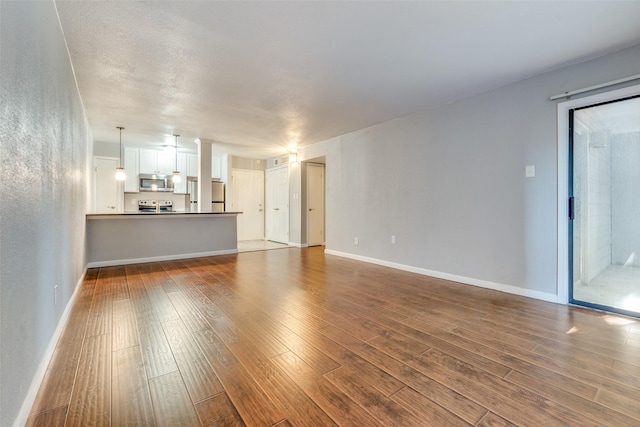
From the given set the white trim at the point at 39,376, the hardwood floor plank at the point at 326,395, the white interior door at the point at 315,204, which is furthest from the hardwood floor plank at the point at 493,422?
the white interior door at the point at 315,204

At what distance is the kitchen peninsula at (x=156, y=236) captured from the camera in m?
4.65

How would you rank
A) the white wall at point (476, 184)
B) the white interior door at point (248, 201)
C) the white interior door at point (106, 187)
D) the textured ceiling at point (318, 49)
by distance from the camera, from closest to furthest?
the textured ceiling at point (318, 49) → the white wall at point (476, 184) → the white interior door at point (106, 187) → the white interior door at point (248, 201)

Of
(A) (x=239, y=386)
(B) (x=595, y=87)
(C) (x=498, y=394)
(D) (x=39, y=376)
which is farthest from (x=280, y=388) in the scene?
(B) (x=595, y=87)

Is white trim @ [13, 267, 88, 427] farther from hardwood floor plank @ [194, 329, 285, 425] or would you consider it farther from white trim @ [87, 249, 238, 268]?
white trim @ [87, 249, 238, 268]

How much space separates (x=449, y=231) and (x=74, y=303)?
438cm

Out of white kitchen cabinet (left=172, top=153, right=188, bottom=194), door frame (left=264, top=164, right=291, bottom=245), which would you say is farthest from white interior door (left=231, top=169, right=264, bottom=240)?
white kitchen cabinet (left=172, top=153, right=188, bottom=194)

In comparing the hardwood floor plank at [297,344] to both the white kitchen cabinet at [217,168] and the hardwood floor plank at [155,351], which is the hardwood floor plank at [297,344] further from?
the white kitchen cabinet at [217,168]

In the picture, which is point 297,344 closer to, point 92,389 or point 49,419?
point 92,389

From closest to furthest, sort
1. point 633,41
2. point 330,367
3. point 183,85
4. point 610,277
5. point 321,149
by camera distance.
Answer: point 330,367 → point 633,41 → point 610,277 → point 183,85 → point 321,149

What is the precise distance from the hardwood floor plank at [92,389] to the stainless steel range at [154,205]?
18.7 feet

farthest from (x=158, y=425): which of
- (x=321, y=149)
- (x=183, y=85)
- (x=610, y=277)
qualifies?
(x=321, y=149)

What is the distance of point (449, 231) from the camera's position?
12.5ft

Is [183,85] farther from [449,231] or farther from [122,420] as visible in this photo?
[449,231]

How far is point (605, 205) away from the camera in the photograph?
2.72m
